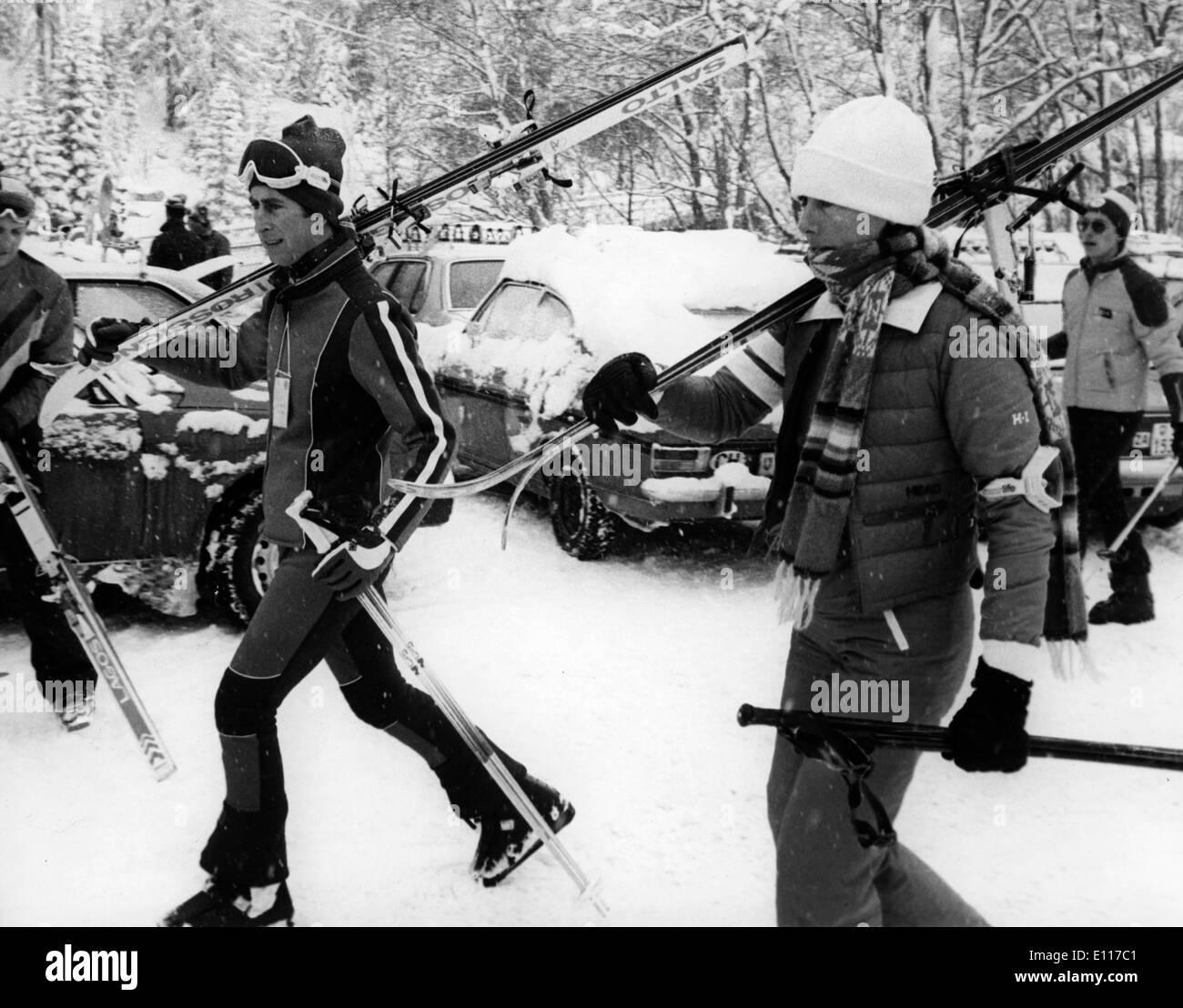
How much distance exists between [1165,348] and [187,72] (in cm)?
887

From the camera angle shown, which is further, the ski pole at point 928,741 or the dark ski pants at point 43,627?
the dark ski pants at point 43,627

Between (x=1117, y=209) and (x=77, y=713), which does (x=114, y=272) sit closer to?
(x=77, y=713)

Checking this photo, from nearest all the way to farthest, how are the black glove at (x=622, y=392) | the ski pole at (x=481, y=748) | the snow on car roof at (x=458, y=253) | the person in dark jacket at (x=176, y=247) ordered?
1. the black glove at (x=622, y=392)
2. the ski pole at (x=481, y=748)
3. the snow on car roof at (x=458, y=253)
4. the person in dark jacket at (x=176, y=247)

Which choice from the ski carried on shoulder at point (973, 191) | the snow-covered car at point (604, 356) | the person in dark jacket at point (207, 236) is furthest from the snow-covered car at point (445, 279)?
the ski carried on shoulder at point (973, 191)

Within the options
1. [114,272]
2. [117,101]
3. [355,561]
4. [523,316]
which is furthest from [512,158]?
[117,101]

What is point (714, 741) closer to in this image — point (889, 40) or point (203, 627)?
point (203, 627)

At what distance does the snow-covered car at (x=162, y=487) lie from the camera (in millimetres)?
4332

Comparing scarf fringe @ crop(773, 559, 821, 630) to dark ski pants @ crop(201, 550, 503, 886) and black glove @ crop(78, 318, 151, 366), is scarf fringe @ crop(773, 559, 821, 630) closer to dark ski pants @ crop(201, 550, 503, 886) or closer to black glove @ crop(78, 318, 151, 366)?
dark ski pants @ crop(201, 550, 503, 886)

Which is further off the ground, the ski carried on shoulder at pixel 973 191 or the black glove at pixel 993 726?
the ski carried on shoulder at pixel 973 191

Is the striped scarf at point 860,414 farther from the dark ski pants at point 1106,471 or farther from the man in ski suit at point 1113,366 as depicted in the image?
the dark ski pants at point 1106,471

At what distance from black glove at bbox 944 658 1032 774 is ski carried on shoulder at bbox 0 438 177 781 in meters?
2.44

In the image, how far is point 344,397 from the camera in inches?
108

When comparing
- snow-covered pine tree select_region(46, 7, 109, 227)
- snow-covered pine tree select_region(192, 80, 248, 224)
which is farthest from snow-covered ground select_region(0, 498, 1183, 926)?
snow-covered pine tree select_region(192, 80, 248, 224)

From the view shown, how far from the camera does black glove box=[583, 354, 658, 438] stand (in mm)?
2453
